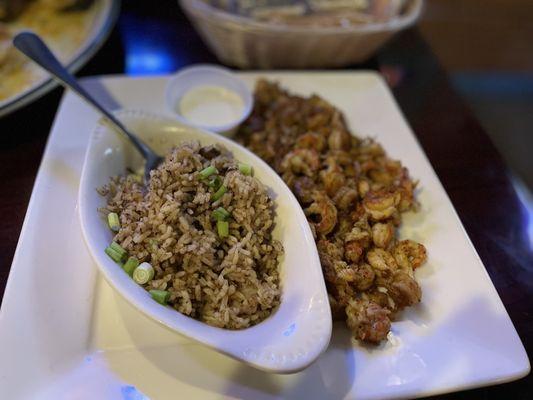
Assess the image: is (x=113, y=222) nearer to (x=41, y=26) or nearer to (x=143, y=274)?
(x=143, y=274)

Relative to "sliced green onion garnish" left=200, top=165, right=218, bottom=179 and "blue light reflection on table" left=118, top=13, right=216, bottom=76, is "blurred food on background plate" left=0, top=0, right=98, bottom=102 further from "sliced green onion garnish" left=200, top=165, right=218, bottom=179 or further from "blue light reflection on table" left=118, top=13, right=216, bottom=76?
"sliced green onion garnish" left=200, top=165, right=218, bottom=179

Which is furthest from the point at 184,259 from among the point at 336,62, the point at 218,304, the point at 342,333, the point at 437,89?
the point at 437,89

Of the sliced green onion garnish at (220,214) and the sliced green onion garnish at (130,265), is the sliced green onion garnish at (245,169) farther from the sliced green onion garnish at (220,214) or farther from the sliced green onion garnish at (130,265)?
the sliced green onion garnish at (130,265)

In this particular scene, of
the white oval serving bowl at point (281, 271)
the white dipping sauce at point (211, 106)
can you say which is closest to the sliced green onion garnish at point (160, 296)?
the white oval serving bowl at point (281, 271)

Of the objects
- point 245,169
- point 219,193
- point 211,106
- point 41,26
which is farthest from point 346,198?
point 41,26

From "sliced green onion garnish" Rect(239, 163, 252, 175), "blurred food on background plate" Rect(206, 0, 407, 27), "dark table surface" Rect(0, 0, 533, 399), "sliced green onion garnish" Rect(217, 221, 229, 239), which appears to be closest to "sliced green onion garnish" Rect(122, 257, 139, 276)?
"sliced green onion garnish" Rect(217, 221, 229, 239)

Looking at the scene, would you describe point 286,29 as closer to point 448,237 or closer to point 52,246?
point 448,237
